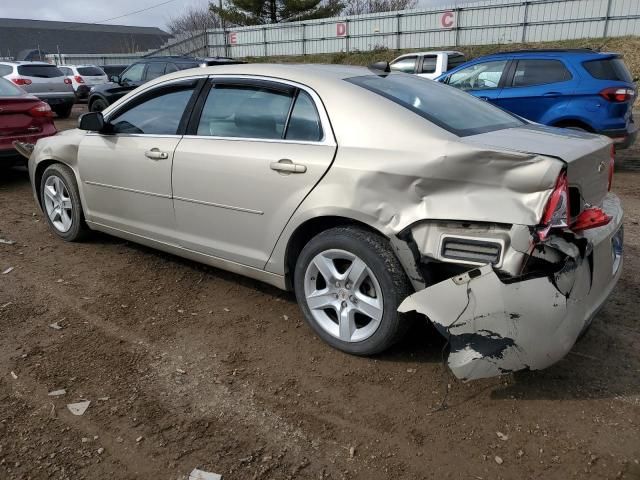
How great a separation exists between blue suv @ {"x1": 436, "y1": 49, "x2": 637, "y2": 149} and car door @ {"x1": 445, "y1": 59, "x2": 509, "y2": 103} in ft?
0.06

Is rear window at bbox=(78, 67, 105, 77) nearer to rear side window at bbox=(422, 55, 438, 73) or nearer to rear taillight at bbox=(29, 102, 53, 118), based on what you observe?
rear side window at bbox=(422, 55, 438, 73)

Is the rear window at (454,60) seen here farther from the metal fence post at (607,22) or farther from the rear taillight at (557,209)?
the rear taillight at (557,209)

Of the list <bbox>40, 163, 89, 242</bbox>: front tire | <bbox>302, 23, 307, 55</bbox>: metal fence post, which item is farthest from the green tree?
<bbox>40, 163, 89, 242</bbox>: front tire

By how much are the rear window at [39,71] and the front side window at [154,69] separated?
4649 mm

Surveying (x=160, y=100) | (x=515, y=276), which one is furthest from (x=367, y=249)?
(x=160, y=100)

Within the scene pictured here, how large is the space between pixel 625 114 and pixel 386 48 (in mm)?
21999

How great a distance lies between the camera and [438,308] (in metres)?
2.57

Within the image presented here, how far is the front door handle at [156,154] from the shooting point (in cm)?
381

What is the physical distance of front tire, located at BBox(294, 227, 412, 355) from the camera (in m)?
2.83

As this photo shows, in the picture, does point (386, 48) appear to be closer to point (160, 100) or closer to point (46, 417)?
point (160, 100)

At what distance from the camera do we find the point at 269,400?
277 cm

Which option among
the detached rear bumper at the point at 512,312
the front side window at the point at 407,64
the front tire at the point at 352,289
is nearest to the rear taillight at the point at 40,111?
the front tire at the point at 352,289

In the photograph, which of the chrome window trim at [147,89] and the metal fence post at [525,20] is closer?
the chrome window trim at [147,89]

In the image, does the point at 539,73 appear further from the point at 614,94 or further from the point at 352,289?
the point at 352,289
